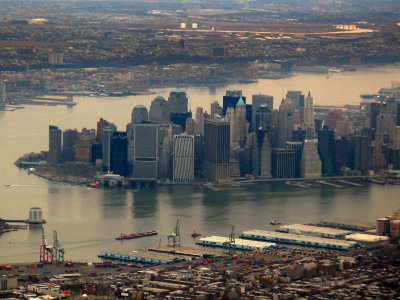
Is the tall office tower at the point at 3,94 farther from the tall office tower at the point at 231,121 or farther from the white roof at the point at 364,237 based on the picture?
the white roof at the point at 364,237

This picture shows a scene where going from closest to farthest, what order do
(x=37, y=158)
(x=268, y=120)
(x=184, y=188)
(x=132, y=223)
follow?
(x=132, y=223)
(x=184, y=188)
(x=37, y=158)
(x=268, y=120)

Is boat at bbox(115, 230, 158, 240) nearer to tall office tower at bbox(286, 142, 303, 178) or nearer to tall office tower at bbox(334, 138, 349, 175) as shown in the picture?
tall office tower at bbox(286, 142, 303, 178)

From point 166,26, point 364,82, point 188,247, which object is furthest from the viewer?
point 166,26

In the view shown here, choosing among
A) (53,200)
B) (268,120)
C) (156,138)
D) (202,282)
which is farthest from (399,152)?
(202,282)

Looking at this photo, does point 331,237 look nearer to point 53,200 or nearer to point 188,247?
point 188,247

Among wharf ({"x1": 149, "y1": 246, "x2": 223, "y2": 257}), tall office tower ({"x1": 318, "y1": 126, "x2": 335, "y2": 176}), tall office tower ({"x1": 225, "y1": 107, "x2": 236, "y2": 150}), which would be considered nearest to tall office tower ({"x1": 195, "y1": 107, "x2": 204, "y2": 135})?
tall office tower ({"x1": 225, "y1": 107, "x2": 236, "y2": 150})

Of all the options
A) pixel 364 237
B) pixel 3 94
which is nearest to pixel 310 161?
pixel 364 237
